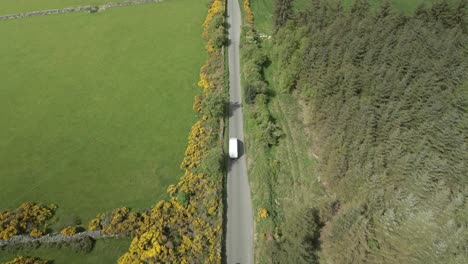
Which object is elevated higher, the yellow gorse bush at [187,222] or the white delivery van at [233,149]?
the white delivery van at [233,149]

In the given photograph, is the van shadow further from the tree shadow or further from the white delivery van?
the tree shadow

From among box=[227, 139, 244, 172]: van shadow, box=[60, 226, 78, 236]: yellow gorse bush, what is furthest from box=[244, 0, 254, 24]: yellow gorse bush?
box=[60, 226, 78, 236]: yellow gorse bush

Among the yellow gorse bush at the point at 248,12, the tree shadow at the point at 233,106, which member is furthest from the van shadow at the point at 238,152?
the yellow gorse bush at the point at 248,12

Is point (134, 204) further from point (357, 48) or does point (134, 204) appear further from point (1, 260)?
point (357, 48)

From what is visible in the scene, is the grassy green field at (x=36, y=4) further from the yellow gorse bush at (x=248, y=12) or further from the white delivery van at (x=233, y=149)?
the white delivery van at (x=233, y=149)

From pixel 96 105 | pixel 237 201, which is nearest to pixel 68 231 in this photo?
pixel 237 201

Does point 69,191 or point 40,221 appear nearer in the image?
point 40,221

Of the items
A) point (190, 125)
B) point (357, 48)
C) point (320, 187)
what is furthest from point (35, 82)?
point (357, 48)
